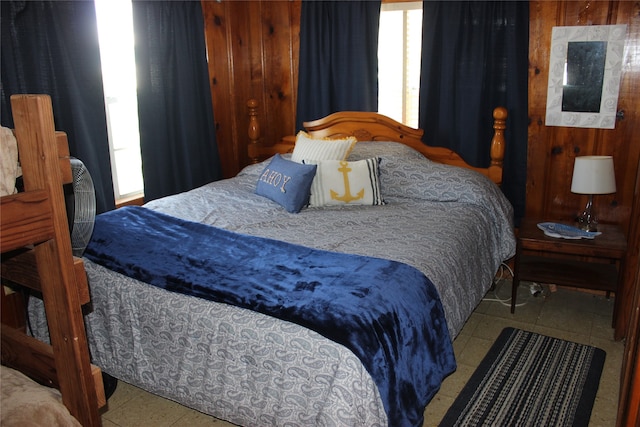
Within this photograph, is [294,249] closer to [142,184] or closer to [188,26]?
[142,184]

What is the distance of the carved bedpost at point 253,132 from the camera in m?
4.18

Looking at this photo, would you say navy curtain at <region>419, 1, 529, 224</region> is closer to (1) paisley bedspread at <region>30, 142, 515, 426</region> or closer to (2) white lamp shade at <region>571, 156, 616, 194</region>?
(1) paisley bedspread at <region>30, 142, 515, 426</region>

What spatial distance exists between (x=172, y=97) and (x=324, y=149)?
1.17 m

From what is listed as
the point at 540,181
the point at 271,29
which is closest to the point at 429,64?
the point at 540,181

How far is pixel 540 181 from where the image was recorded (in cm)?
354

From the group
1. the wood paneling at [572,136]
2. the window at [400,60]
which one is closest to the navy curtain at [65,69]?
the window at [400,60]

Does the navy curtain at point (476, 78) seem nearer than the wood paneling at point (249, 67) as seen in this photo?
Yes

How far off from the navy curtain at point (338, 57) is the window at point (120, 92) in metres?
1.21

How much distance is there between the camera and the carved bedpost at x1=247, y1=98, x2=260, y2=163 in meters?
4.18

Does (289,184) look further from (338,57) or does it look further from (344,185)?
(338,57)

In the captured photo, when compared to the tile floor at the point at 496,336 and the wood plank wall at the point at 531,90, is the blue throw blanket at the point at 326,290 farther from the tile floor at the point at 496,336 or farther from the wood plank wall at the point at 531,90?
the wood plank wall at the point at 531,90

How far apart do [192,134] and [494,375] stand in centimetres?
256

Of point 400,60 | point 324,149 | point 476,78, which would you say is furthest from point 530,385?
point 400,60

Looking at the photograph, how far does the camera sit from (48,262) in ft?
3.76
